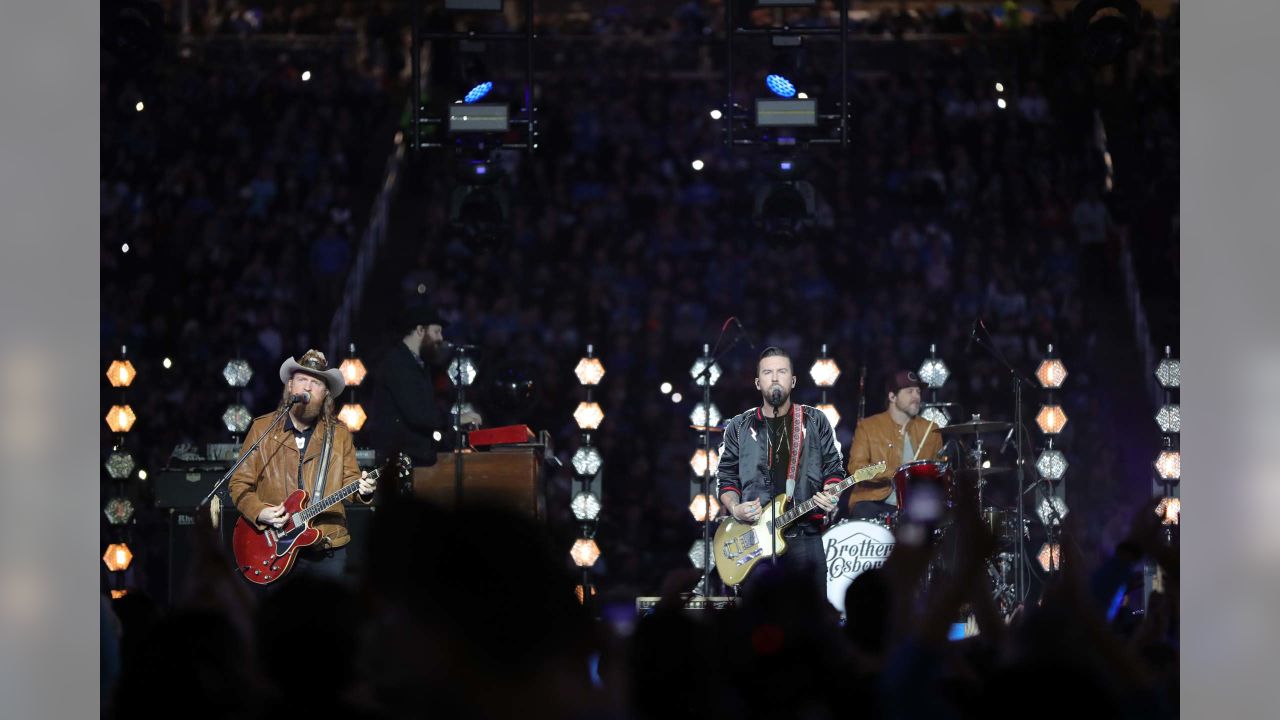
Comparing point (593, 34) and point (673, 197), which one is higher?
point (593, 34)

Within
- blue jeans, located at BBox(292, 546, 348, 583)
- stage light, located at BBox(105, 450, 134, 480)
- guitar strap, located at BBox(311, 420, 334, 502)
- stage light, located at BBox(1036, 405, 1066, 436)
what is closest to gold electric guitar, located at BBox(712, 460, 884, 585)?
blue jeans, located at BBox(292, 546, 348, 583)

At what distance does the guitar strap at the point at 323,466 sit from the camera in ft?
29.3

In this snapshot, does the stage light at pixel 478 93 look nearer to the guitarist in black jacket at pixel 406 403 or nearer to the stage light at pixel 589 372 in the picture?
the guitarist in black jacket at pixel 406 403

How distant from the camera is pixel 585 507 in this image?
1198 centimetres

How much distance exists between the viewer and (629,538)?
512 inches

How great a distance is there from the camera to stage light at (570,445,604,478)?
11977mm

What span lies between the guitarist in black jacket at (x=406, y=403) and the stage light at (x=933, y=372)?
3864mm

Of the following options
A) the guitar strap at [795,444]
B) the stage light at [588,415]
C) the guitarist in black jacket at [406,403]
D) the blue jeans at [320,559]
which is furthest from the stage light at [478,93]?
the blue jeans at [320,559]

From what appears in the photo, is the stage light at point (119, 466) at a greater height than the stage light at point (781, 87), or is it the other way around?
the stage light at point (781, 87)

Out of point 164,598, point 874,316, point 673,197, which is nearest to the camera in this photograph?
point 164,598

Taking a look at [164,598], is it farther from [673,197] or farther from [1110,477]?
[1110,477]

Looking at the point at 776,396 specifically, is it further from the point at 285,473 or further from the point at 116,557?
the point at 116,557
